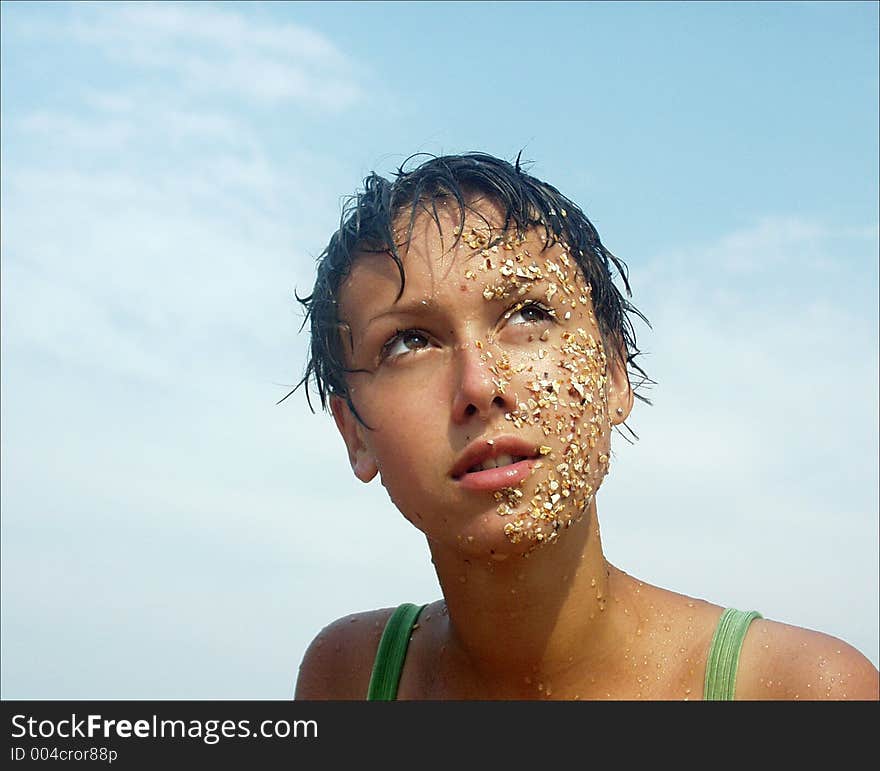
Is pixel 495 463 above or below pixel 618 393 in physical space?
below

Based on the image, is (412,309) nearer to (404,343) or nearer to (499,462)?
(404,343)

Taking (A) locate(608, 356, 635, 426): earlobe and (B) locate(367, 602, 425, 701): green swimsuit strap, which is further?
(B) locate(367, 602, 425, 701): green swimsuit strap

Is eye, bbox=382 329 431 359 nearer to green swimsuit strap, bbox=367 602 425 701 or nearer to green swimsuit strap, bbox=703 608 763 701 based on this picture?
green swimsuit strap, bbox=367 602 425 701

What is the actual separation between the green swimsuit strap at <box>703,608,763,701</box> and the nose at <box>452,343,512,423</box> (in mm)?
1017

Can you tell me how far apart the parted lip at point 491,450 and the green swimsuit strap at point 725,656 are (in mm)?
870

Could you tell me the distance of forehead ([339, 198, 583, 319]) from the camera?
325 centimetres

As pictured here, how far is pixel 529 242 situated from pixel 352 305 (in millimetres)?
573

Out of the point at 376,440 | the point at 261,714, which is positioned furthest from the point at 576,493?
the point at 261,714

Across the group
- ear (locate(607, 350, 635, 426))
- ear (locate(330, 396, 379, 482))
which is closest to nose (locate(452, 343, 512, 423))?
ear (locate(330, 396, 379, 482))

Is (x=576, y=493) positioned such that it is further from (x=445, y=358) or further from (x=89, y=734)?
(x=89, y=734)

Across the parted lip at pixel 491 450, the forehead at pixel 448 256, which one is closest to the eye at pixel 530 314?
the forehead at pixel 448 256

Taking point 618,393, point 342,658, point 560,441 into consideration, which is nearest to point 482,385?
point 560,441

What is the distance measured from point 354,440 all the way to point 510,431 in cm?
72

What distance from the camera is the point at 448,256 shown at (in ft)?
10.7
